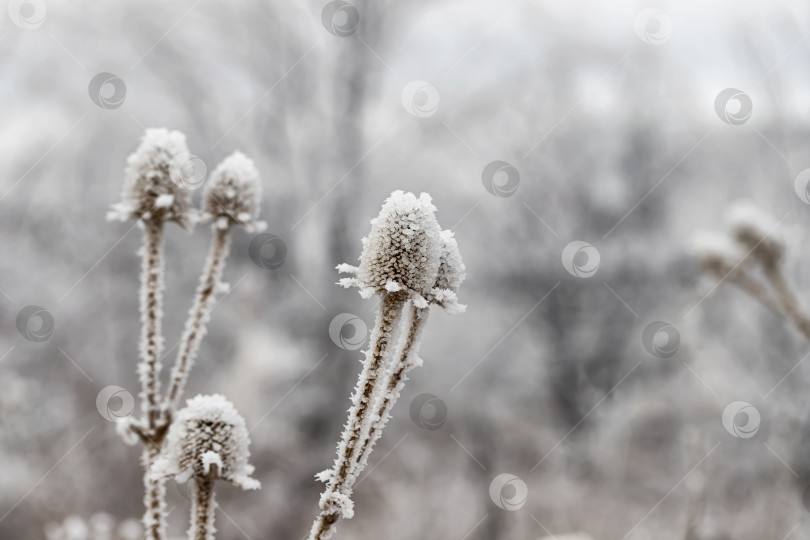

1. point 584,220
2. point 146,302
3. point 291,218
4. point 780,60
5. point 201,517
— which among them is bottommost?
point 201,517

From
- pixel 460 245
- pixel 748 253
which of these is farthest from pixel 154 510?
pixel 460 245

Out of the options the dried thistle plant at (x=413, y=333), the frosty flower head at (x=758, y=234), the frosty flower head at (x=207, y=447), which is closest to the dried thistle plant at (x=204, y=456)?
the frosty flower head at (x=207, y=447)

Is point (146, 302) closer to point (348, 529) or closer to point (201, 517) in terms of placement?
point (201, 517)

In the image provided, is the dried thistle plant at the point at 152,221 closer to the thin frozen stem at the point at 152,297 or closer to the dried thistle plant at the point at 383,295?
the thin frozen stem at the point at 152,297

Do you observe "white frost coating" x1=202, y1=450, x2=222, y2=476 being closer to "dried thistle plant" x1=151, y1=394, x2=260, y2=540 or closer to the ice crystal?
"dried thistle plant" x1=151, y1=394, x2=260, y2=540

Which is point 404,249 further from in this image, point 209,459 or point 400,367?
point 209,459

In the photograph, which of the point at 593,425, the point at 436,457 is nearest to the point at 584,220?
the point at 593,425
